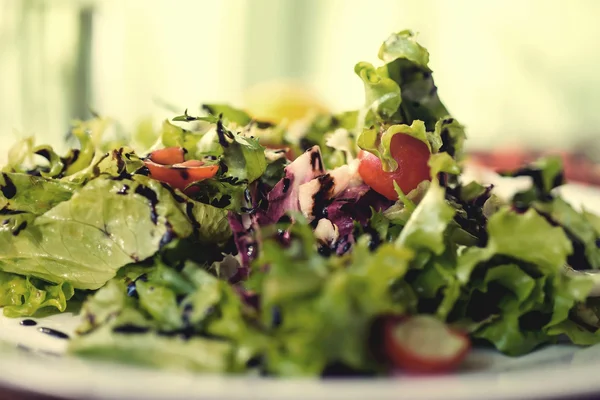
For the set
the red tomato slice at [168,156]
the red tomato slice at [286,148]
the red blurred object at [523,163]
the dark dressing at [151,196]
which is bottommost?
the red blurred object at [523,163]

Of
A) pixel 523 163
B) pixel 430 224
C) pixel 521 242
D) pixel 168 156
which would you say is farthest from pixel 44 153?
pixel 523 163

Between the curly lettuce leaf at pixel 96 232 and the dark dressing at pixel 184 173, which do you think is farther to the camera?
the dark dressing at pixel 184 173

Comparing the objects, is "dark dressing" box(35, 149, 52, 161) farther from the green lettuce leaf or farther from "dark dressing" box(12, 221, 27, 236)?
the green lettuce leaf

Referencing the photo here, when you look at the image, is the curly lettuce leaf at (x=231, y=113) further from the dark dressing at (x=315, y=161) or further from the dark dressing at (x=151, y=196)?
the dark dressing at (x=151, y=196)

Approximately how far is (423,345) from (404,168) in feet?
1.68

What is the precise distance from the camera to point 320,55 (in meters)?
6.62

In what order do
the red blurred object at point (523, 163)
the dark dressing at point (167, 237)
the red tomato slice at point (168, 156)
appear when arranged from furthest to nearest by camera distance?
the red blurred object at point (523, 163)
the red tomato slice at point (168, 156)
the dark dressing at point (167, 237)

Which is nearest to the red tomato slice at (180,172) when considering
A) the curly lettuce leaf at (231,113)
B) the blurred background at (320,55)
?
the curly lettuce leaf at (231,113)

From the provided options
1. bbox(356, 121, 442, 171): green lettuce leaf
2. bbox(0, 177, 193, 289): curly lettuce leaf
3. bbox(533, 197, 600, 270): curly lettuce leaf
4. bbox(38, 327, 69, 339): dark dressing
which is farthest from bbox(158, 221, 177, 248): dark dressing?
bbox(533, 197, 600, 270): curly lettuce leaf

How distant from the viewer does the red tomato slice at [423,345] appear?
0.86 metres

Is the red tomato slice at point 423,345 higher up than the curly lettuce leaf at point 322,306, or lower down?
lower down

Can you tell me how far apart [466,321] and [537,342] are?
0.13 m

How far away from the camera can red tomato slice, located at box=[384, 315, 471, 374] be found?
2.82 feet

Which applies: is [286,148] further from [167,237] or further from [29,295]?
[29,295]
